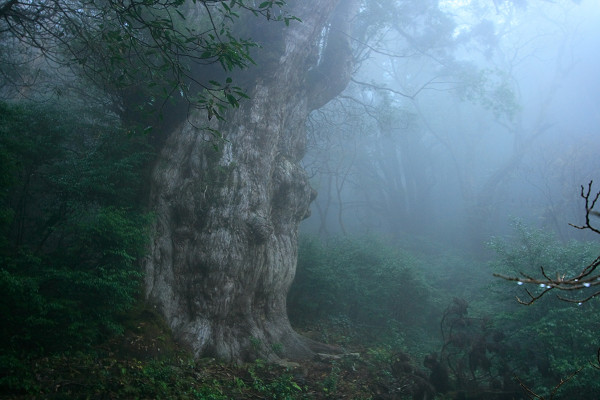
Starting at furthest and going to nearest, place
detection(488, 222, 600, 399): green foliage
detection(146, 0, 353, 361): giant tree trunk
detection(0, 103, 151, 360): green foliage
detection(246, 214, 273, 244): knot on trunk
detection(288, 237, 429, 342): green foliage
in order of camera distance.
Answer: detection(288, 237, 429, 342): green foliage < detection(246, 214, 273, 244): knot on trunk < detection(146, 0, 353, 361): giant tree trunk < detection(488, 222, 600, 399): green foliage < detection(0, 103, 151, 360): green foliage

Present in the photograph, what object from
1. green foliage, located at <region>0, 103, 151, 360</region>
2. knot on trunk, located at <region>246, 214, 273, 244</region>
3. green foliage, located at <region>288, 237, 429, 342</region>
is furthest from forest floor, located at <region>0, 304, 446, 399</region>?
green foliage, located at <region>288, 237, 429, 342</region>

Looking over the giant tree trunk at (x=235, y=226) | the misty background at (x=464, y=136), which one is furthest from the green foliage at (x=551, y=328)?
the misty background at (x=464, y=136)

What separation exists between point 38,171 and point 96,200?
3.83ft

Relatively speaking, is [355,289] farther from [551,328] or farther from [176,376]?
[176,376]

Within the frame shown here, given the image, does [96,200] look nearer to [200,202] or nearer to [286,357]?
[200,202]

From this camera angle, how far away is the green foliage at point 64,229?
4711 mm

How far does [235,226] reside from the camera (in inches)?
296

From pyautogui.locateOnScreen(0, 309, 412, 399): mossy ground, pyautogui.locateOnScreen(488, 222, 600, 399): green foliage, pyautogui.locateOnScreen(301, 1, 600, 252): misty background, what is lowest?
pyautogui.locateOnScreen(0, 309, 412, 399): mossy ground

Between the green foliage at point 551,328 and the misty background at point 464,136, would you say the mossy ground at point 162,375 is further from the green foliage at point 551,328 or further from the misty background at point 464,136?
the misty background at point 464,136

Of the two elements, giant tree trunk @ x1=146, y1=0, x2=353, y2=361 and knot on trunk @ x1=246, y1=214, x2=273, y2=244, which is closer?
giant tree trunk @ x1=146, y1=0, x2=353, y2=361

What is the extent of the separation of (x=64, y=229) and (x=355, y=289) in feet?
24.9

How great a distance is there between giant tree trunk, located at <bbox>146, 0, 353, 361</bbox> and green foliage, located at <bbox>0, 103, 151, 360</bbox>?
701mm

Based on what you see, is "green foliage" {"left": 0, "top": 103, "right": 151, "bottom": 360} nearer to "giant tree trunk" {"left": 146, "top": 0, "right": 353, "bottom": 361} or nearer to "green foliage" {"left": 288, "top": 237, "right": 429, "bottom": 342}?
"giant tree trunk" {"left": 146, "top": 0, "right": 353, "bottom": 361}

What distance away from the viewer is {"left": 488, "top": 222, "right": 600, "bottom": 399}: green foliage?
6270mm
